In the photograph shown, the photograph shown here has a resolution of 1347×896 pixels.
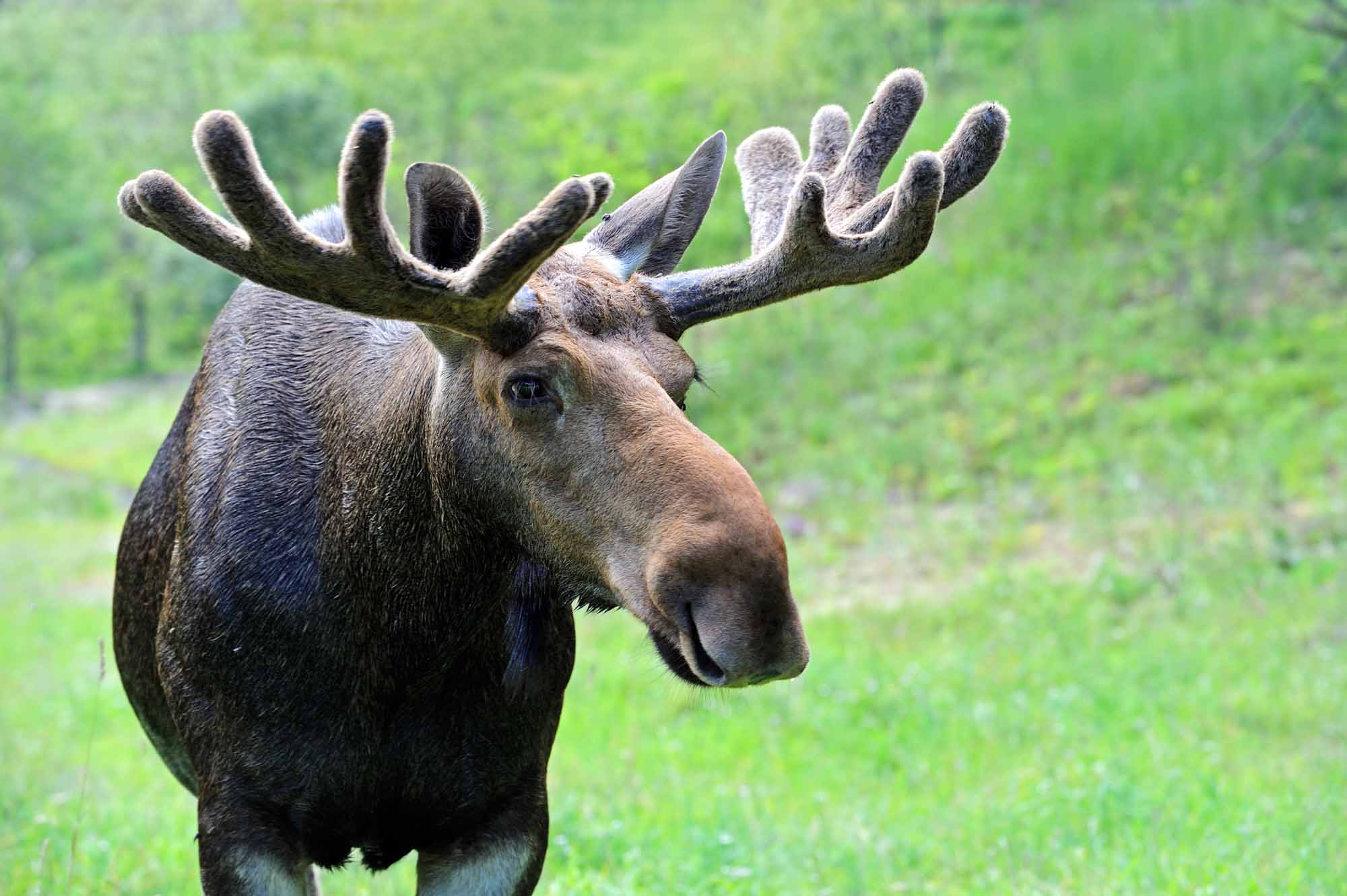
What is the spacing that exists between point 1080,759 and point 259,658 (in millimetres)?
4475

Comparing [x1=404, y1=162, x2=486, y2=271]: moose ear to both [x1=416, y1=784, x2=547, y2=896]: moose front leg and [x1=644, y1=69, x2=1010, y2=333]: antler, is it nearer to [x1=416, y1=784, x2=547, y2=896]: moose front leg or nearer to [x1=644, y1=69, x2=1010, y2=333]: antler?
[x1=644, y1=69, x2=1010, y2=333]: antler

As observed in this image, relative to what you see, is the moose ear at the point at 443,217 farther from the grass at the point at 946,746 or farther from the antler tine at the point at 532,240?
the grass at the point at 946,746

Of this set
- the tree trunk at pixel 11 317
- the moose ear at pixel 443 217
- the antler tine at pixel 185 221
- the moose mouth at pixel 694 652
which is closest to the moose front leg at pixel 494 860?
the moose mouth at pixel 694 652

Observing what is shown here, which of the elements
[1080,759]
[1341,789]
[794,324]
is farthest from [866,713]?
[794,324]

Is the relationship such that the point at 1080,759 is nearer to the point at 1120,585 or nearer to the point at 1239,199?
the point at 1120,585

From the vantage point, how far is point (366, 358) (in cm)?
375

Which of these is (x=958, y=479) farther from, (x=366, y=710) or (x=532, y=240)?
(x=532, y=240)

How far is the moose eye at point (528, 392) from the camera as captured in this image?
3068 mm

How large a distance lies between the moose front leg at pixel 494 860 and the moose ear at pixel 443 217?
1.34 metres

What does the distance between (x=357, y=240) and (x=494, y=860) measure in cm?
156

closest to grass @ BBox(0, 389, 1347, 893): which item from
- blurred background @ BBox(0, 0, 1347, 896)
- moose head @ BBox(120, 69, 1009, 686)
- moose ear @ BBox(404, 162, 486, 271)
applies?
blurred background @ BBox(0, 0, 1347, 896)

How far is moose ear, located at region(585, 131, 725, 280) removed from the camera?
3576 mm

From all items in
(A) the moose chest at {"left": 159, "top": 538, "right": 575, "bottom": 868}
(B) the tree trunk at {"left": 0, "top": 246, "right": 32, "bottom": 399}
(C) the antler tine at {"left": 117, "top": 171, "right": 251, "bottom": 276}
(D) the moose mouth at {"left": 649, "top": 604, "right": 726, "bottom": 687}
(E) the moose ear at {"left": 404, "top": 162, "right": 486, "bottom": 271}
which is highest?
(C) the antler tine at {"left": 117, "top": 171, "right": 251, "bottom": 276}

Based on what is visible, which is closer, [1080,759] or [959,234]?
[1080,759]
